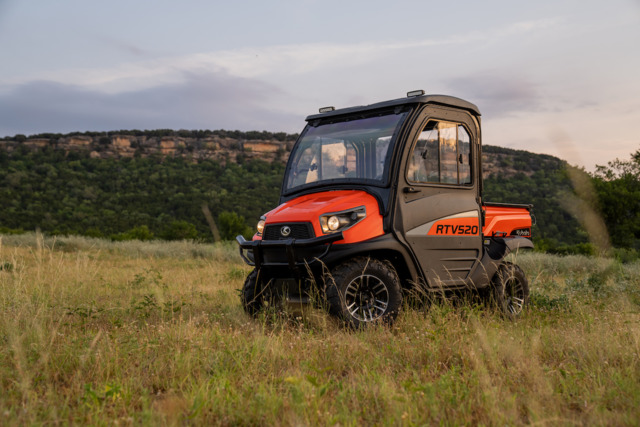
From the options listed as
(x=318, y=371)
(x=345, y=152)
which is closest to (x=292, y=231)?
(x=345, y=152)

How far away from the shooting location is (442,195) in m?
6.63

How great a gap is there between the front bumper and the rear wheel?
104 inches

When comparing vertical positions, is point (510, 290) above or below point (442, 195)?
below

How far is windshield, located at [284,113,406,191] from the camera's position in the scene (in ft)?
21.1

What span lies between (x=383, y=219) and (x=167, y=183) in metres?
40.7

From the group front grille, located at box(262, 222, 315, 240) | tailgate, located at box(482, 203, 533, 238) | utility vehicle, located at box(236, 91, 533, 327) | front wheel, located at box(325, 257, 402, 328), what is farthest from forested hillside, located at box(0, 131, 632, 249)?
front grille, located at box(262, 222, 315, 240)

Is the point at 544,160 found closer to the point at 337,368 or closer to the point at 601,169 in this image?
the point at 601,169

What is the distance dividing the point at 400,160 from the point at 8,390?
4112 mm

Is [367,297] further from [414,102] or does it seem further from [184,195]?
[184,195]

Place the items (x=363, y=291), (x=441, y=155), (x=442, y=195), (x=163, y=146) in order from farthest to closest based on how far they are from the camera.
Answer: (x=163, y=146)
(x=441, y=155)
(x=442, y=195)
(x=363, y=291)

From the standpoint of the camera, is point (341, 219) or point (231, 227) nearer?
point (341, 219)

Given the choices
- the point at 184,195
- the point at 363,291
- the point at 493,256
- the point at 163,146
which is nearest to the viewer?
the point at 363,291

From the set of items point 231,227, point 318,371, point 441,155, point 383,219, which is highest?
point 441,155

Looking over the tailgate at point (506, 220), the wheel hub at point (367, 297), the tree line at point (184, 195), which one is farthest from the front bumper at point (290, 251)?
the tree line at point (184, 195)
